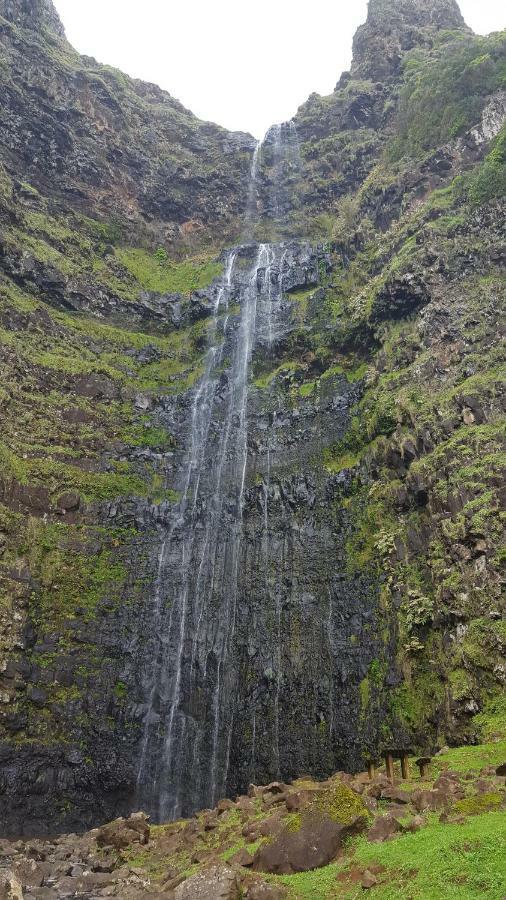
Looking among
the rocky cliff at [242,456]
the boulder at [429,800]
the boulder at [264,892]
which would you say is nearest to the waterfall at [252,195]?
the rocky cliff at [242,456]

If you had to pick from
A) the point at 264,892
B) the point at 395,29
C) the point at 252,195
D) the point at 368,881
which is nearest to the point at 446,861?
the point at 368,881

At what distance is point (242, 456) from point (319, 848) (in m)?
17.8

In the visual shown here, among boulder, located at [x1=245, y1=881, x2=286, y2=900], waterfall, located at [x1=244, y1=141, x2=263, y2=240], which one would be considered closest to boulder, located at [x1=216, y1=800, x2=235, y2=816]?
boulder, located at [x1=245, y1=881, x2=286, y2=900]

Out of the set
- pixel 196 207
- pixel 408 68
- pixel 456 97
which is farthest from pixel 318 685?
pixel 408 68

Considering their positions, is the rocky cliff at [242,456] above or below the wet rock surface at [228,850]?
above

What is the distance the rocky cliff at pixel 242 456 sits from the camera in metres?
16.8

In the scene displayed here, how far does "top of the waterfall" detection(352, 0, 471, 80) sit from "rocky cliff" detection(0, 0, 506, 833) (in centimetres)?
521

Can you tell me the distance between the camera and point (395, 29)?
43625 mm

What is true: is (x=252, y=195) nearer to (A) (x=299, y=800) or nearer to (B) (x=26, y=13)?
(B) (x=26, y=13)

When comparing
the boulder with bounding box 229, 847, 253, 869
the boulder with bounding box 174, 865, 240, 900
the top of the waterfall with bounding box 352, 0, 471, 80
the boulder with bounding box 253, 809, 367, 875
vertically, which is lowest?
the boulder with bounding box 174, 865, 240, 900

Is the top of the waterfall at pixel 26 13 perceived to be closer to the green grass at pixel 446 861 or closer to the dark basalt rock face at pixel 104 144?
the dark basalt rock face at pixel 104 144

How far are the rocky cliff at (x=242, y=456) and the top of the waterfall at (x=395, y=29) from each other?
17.1 feet

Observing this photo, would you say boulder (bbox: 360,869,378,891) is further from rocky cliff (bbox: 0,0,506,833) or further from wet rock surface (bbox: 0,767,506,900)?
rocky cliff (bbox: 0,0,506,833)

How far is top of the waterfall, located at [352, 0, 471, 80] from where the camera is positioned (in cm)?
4294
